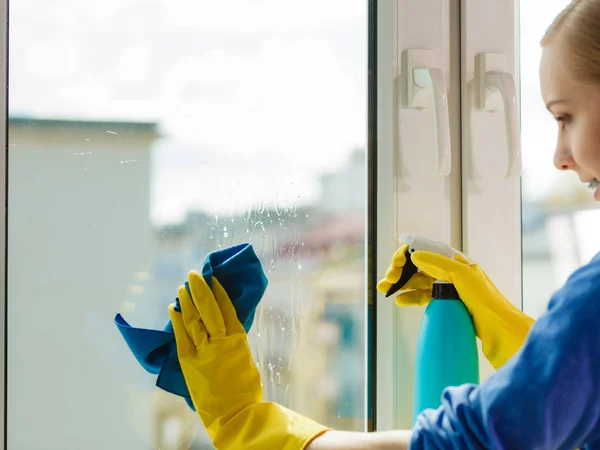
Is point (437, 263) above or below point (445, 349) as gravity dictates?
above

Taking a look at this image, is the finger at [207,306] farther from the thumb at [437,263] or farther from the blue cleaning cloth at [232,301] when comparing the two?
the thumb at [437,263]

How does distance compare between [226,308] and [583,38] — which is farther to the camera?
[226,308]

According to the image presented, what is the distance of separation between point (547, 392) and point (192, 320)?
0.39 meters

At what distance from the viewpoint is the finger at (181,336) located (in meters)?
0.80

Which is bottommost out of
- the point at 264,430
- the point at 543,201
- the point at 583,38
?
the point at 264,430

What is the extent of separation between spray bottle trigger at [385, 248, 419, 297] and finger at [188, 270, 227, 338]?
0.28 m

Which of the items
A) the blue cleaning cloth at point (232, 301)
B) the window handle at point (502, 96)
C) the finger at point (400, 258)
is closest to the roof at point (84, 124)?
the blue cleaning cloth at point (232, 301)

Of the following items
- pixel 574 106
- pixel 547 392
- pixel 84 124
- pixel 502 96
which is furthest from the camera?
pixel 502 96

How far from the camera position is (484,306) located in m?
0.95

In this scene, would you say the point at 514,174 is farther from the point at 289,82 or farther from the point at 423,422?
the point at 423,422

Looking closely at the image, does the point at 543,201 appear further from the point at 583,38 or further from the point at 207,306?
the point at 207,306

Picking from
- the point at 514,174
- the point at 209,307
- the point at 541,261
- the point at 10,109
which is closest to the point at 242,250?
the point at 209,307

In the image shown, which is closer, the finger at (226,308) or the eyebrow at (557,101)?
the eyebrow at (557,101)

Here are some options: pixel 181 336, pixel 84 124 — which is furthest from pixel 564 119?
pixel 84 124
